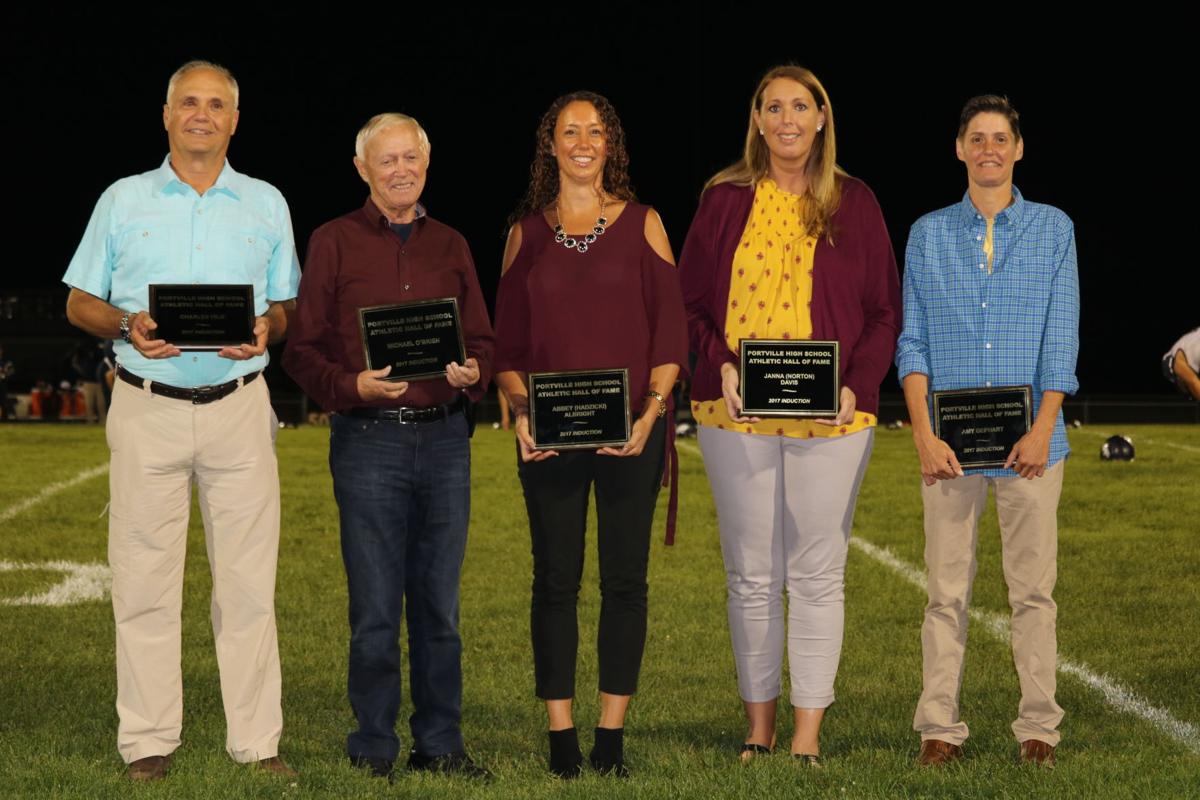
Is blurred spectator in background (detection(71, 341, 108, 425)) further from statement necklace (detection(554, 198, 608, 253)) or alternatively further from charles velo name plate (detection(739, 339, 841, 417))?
charles velo name plate (detection(739, 339, 841, 417))

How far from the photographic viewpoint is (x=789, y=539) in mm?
4734

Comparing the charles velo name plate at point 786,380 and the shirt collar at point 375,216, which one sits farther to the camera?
the shirt collar at point 375,216

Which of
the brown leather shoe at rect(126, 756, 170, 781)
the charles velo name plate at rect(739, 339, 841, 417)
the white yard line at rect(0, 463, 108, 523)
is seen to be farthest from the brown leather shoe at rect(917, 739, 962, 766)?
the white yard line at rect(0, 463, 108, 523)

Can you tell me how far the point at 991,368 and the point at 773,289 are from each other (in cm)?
73

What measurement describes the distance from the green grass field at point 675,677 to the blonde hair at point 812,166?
5.52ft

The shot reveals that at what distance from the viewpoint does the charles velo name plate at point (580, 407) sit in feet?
14.6

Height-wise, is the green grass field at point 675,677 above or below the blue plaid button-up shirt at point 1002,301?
below

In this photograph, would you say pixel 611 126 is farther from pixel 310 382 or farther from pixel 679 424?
pixel 679 424

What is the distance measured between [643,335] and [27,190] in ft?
161

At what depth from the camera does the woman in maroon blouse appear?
14.9 ft

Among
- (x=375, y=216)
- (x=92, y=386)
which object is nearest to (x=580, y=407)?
Answer: (x=375, y=216)

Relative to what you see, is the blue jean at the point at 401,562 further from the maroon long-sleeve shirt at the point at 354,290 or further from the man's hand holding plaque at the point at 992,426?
the man's hand holding plaque at the point at 992,426

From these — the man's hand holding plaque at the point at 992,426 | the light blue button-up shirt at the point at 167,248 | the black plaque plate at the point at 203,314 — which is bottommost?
the man's hand holding plaque at the point at 992,426

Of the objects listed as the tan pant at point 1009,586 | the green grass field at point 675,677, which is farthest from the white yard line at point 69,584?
the tan pant at point 1009,586
